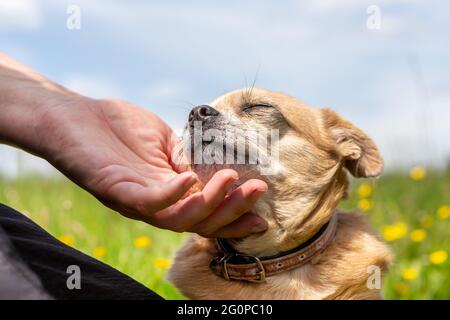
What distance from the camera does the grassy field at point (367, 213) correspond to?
4.20m

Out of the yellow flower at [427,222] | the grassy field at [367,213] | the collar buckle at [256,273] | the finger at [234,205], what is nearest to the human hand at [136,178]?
the finger at [234,205]

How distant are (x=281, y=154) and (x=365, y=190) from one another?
2733 mm

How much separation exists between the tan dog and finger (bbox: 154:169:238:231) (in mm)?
349

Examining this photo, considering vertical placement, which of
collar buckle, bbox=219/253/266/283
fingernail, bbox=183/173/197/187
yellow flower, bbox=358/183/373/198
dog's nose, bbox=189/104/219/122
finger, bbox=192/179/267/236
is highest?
dog's nose, bbox=189/104/219/122

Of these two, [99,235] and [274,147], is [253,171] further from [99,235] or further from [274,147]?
[99,235]

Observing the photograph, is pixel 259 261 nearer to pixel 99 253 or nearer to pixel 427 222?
pixel 99 253

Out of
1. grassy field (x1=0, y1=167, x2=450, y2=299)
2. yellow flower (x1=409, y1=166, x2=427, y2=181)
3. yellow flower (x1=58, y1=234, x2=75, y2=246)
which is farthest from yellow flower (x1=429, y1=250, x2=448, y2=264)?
yellow flower (x1=58, y1=234, x2=75, y2=246)

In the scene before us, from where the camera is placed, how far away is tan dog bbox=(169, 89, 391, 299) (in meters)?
2.81

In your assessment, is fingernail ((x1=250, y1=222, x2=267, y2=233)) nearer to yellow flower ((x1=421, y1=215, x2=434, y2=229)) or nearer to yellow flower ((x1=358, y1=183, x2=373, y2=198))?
yellow flower ((x1=358, y1=183, x2=373, y2=198))

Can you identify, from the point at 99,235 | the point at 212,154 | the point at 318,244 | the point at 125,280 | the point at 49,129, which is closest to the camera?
the point at 125,280

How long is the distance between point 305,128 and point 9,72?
4.27 ft

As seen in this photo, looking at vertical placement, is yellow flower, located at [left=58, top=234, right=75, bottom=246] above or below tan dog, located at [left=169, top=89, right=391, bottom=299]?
below
